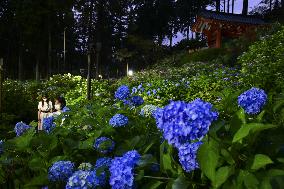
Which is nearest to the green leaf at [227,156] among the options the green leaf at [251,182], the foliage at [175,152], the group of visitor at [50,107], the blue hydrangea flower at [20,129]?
the foliage at [175,152]

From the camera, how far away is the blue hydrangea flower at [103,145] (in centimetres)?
278

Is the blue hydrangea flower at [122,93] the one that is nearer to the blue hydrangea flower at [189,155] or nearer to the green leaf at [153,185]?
the green leaf at [153,185]

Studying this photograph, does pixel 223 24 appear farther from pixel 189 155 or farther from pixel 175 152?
pixel 189 155

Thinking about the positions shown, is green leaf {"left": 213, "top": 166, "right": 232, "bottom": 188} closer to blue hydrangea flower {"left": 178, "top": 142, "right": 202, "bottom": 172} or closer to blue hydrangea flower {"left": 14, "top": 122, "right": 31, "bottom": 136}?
blue hydrangea flower {"left": 178, "top": 142, "right": 202, "bottom": 172}

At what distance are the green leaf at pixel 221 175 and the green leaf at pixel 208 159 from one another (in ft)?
0.06

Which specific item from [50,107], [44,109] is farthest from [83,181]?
[44,109]

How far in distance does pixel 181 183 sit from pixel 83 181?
58 centimetres

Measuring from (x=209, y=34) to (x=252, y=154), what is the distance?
107 feet

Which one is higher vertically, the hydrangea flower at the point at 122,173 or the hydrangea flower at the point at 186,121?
the hydrangea flower at the point at 186,121

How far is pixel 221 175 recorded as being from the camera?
178 cm

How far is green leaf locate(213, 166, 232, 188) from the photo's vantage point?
1767 mm

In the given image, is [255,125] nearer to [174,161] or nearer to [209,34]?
[174,161]

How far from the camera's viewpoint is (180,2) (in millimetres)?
48625

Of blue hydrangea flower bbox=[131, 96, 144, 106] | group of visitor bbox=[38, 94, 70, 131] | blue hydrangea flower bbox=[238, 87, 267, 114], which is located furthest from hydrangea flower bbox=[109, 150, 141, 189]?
group of visitor bbox=[38, 94, 70, 131]
